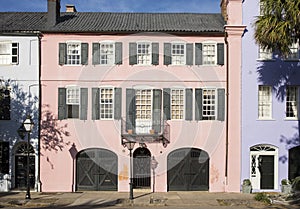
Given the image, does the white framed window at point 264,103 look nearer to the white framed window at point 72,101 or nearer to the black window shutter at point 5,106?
the white framed window at point 72,101

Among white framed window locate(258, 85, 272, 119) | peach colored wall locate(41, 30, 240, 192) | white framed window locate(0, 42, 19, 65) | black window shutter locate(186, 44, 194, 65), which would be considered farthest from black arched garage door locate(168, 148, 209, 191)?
white framed window locate(0, 42, 19, 65)

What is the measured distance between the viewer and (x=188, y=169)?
76.9 feet

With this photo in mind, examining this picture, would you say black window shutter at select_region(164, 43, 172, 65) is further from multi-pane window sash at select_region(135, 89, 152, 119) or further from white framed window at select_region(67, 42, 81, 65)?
white framed window at select_region(67, 42, 81, 65)

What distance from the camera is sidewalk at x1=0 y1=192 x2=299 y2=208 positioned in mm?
19484

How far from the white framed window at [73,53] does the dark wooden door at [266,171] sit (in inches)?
448

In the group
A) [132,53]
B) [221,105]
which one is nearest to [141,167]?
[221,105]

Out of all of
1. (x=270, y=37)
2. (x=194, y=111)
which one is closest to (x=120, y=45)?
(x=194, y=111)

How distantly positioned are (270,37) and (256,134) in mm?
6390

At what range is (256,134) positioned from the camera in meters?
23.0

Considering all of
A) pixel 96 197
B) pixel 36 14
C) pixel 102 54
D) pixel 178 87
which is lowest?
Answer: pixel 96 197

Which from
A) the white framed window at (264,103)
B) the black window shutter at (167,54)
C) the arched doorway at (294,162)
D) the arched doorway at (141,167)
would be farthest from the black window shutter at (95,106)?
the arched doorway at (294,162)

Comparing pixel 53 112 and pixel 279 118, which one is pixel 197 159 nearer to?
pixel 279 118

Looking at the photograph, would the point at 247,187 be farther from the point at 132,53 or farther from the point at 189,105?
the point at 132,53

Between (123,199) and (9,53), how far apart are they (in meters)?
10.2
